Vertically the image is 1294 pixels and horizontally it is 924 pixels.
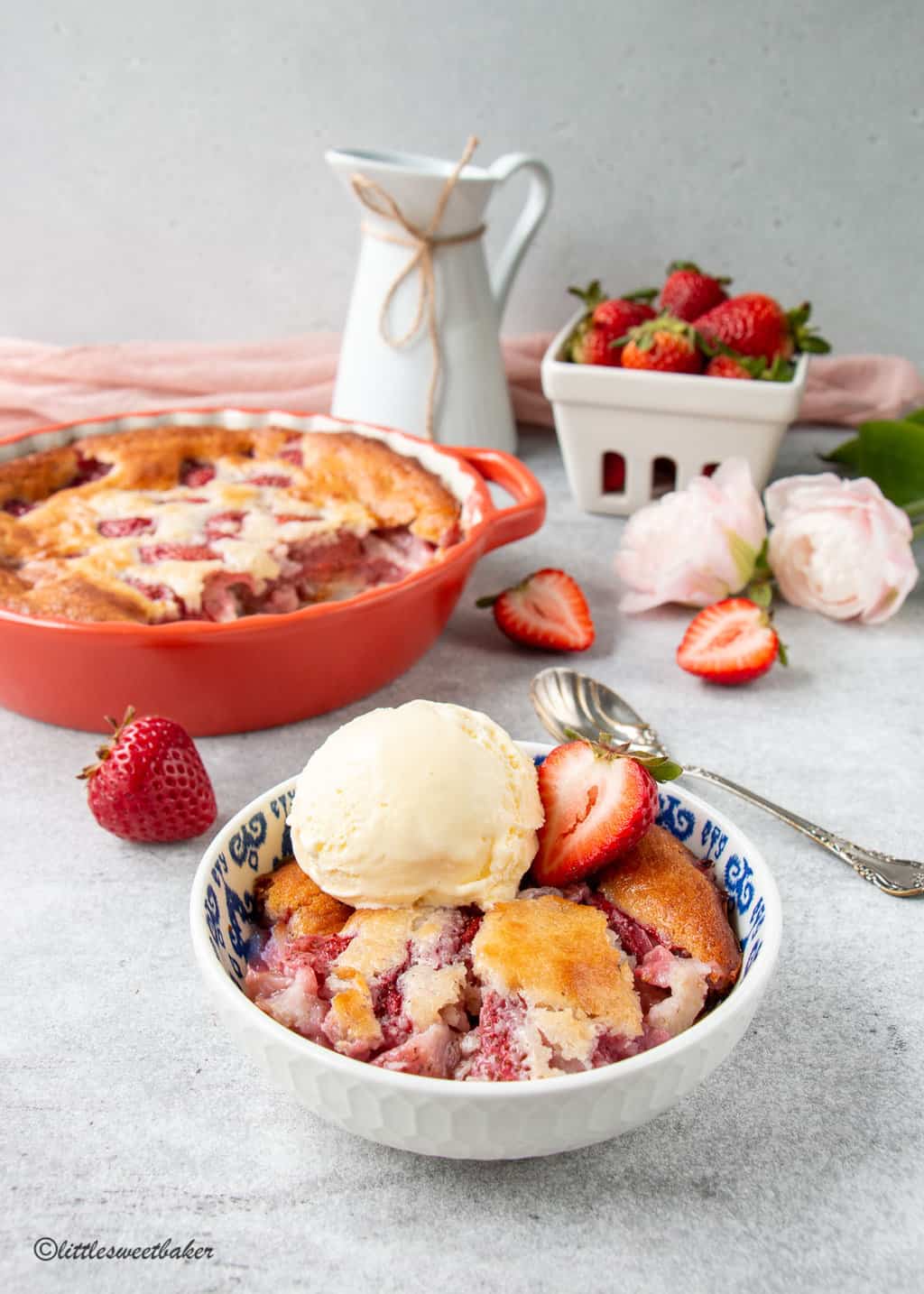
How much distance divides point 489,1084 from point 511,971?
0.11 meters

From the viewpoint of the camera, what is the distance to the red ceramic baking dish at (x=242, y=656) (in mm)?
1245

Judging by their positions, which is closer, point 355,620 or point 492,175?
point 355,620

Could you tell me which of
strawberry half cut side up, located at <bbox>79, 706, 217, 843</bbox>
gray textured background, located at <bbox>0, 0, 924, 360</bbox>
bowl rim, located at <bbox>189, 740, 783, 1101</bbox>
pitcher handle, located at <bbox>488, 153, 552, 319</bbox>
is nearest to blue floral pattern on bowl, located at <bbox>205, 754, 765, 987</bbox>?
bowl rim, located at <bbox>189, 740, 783, 1101</bbox>

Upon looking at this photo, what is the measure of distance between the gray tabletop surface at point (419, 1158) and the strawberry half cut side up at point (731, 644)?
19cm

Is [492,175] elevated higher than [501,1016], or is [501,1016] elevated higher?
[492,175]

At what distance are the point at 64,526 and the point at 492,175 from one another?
920 mm

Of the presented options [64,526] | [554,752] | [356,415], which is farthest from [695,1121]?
[356,415]

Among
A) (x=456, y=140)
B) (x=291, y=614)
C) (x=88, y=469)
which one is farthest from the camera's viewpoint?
(x=456, y=140)

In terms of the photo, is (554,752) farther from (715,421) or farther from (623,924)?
(715,421)

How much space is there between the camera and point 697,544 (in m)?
1.61

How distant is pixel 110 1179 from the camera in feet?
2.69

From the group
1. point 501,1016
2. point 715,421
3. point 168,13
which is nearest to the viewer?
point 501,1016

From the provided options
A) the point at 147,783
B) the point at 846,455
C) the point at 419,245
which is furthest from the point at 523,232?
the point at 147,783

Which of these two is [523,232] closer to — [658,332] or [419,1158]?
[658,332]
